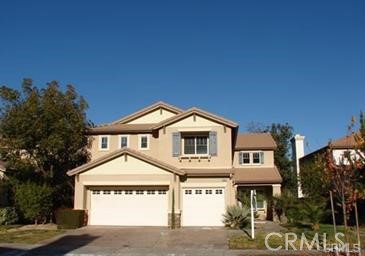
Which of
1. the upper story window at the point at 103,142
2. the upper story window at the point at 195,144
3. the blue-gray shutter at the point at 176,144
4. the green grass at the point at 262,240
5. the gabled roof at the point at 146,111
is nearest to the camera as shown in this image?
the green grass at the point at 262,240

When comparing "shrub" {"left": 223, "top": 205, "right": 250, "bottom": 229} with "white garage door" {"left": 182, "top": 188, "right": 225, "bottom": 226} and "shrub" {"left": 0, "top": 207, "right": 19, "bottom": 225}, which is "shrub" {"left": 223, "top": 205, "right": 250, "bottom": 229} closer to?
"white garage door" {"left": 182, "top": 188, "right": 225, "bottom": 226}

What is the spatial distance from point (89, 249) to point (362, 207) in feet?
68.1

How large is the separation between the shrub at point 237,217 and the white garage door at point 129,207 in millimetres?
3905

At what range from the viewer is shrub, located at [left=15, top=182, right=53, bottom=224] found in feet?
94.1

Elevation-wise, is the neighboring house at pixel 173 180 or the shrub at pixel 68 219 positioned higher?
the neighboring house at pixel 173 180

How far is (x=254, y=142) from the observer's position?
114ft

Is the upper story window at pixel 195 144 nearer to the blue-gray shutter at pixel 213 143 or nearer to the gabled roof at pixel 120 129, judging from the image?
the blue-gray shutter at pixel 213 143

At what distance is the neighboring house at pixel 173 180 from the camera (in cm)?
2891

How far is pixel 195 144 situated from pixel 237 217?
6.04 m

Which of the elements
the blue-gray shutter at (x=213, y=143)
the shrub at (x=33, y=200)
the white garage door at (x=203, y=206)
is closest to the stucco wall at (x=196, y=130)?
the blue-gray shutter at (x=213, y=143)

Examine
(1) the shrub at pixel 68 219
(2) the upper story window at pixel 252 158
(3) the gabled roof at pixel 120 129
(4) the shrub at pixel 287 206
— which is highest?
(3) the gabled roof at pixel 120 129

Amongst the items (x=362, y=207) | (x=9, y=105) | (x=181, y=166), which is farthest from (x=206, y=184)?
(x=9, y=105)

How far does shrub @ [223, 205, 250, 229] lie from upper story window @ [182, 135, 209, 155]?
468cm

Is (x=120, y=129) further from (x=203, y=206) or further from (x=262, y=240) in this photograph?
(x=262, y=240)
